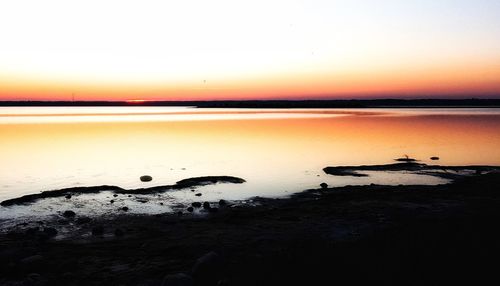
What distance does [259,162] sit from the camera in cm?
3131

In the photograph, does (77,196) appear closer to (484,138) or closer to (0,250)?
(0,250)

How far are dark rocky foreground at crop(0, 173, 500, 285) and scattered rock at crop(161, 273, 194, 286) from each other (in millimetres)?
25

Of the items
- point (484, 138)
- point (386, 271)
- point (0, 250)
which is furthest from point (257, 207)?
point (484, 138)

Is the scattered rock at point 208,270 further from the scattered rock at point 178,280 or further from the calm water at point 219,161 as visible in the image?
the calm water at point 219,161

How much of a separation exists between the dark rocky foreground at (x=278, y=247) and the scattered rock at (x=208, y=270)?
3 centimetres

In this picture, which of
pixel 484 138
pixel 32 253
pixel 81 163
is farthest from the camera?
pixel 484 138

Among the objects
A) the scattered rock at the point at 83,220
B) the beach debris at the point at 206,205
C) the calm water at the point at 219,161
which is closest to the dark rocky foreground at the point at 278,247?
the scattered rock at the point at 83,220

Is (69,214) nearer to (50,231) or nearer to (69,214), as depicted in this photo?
(69,214)

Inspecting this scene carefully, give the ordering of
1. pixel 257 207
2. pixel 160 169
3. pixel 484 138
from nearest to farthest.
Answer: pixel 257 207 < pixel 160 169 < pixel 484 138

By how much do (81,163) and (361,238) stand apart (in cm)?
2493

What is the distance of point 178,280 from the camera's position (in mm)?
8922

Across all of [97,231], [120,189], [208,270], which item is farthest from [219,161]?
[208,270]

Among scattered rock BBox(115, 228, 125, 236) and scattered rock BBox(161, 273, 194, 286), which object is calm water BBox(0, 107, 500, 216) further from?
scattered rock BBox(161, 273, 194, 286)

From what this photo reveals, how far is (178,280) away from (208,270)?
35.2 inches
